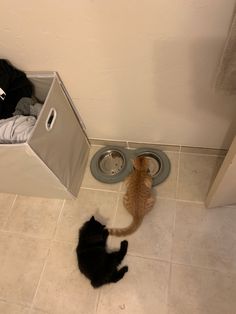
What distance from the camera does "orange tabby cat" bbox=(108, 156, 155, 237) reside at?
1.06 meters

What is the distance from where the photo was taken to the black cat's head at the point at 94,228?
108cm

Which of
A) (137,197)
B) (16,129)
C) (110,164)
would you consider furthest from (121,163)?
(16,129)

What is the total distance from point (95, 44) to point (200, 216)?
0.73 meters

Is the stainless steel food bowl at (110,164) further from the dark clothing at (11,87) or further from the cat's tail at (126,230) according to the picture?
the dark clothing at (11,87)

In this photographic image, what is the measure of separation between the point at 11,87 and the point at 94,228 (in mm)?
589

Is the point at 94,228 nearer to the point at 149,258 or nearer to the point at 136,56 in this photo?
the point at 149,258

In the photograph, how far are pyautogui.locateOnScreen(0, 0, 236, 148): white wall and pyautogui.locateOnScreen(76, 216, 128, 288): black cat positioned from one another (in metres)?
0.44

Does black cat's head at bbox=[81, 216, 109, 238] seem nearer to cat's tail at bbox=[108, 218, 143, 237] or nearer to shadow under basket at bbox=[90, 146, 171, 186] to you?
cat's tail at bbox=[108, 218, 143, 237]

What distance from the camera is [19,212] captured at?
4.19 feet

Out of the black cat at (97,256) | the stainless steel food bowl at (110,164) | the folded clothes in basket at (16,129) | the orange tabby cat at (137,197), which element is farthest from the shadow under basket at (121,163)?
the folded clothes in basket at (16,129)

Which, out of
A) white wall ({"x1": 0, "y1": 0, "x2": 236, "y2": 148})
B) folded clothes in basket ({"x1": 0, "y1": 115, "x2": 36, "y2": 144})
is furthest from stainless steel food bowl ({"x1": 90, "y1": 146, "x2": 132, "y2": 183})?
folded clothes in basket ({"x1": 0, "y1": 115, "x2": 36, "y2": 144})

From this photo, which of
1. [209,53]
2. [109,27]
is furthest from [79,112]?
[209,53]

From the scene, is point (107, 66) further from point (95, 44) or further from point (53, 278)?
point (53, 278)

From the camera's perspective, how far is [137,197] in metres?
1.06
